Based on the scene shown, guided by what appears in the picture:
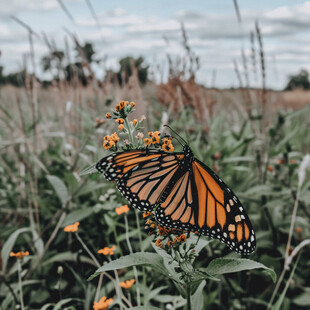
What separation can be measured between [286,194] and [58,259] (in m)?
1.55

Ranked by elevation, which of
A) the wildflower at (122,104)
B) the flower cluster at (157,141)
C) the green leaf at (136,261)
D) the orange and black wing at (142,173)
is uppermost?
the wildflower at (122,104)

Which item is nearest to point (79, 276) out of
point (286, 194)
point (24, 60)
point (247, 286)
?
point (247, 286)

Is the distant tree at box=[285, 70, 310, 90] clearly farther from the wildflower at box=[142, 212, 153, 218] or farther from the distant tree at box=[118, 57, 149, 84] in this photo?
the wildflower at box=[142, 212, 153, 218]

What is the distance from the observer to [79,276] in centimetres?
188

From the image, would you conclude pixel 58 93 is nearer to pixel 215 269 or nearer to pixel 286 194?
pixel 286 194

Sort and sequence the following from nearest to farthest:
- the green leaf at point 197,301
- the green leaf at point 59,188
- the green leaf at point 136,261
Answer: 1. the green leaf at point 136,261
2. the green leaf at point 197,301
3. the green leaf at point 59,188

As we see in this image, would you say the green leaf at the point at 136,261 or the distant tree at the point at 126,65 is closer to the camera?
the green leaf at the point at 136,261

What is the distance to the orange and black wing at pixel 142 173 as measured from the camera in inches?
46.0

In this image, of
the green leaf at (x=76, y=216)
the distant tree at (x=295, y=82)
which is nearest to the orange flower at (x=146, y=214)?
the green leaf at (x=76, y=216)

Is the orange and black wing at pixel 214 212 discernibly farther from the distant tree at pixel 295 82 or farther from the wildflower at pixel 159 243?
the distant tree at pixel 295 82

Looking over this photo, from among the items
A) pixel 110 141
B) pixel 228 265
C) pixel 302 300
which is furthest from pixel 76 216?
pixel 302 300

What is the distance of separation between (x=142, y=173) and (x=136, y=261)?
31 cm

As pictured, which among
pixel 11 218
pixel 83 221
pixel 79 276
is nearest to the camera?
pixel 79 276

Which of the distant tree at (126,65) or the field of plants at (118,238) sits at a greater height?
the distant tree at (126,65)
